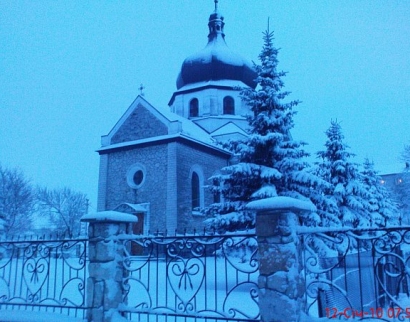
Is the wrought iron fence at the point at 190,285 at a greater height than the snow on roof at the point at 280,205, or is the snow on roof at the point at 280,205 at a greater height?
the snow on roof at the point at 280,205

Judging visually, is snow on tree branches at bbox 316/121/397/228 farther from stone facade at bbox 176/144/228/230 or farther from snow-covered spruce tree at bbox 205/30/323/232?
stone facade at bbox 176/144/228/230

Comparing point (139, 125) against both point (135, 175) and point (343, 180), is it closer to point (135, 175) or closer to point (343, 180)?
point (135, 175)

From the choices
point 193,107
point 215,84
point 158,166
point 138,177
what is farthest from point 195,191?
point 215,84

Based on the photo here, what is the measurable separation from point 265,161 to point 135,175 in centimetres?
930

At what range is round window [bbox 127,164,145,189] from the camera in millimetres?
18484

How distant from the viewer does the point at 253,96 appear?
1128 cm

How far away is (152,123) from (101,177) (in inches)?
151

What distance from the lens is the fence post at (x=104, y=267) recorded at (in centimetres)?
482

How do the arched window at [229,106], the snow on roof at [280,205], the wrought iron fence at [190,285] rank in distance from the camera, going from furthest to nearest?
1. the arched window at [229,106]
2. the wrought iron fence at [190,285]
3. the snow on roof at [280,205]

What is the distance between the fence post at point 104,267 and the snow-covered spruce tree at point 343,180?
11.9 metres

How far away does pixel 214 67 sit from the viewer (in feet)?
80.8

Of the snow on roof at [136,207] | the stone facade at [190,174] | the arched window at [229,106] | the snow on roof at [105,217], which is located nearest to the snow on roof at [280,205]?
the snow on roof at [105,217]

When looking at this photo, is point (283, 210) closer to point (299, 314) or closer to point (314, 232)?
point (314, 232)

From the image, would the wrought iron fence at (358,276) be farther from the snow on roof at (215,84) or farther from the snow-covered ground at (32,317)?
the snow on roof at (215,84)
